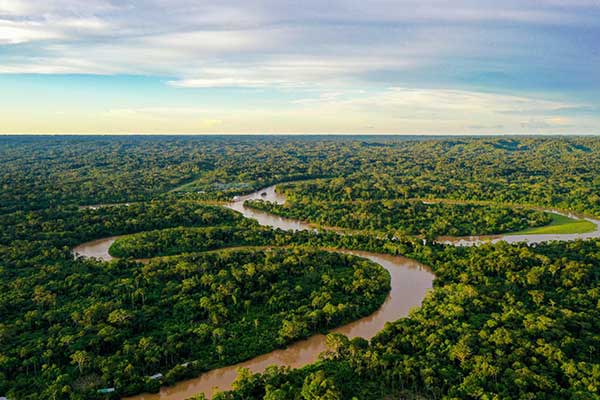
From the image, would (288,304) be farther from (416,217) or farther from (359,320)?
(416,217)

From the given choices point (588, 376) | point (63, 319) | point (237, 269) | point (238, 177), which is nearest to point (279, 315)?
point (237, 269)

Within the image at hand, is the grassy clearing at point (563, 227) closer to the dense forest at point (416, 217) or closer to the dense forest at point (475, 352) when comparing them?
the dense forest at point (416, 217)

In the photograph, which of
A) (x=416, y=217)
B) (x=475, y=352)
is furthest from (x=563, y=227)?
(x=475, y=352)

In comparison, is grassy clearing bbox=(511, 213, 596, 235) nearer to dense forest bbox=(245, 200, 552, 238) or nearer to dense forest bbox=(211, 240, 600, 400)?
dense forest bbox=(245, 200, 552, 238)

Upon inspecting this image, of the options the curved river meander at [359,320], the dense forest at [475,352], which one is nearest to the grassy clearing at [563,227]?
the curved river meander at [359,320]

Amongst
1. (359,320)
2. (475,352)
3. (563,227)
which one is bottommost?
(359,320)

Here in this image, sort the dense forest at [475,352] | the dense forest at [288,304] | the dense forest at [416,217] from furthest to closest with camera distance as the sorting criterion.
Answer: the dense forest at [416,217]
the dense forest at [288,304]
the dense forest at [475,352]
